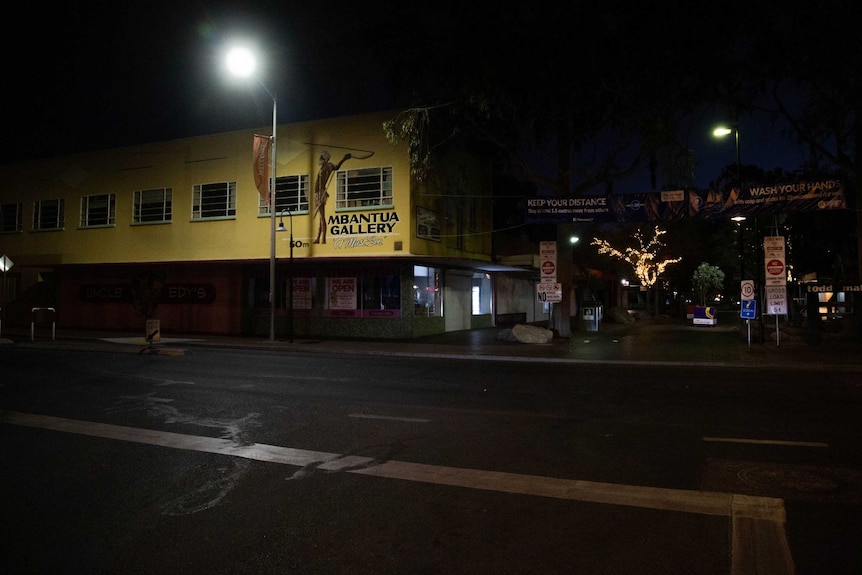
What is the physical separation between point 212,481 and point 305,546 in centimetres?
206

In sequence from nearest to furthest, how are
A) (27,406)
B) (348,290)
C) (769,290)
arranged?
(27,406), (769,290), (348,290)

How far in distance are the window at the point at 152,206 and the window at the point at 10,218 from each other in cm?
877

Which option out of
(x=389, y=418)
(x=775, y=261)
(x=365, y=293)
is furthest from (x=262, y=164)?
(x=775, y=261)

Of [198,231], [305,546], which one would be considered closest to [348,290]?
[198,231]

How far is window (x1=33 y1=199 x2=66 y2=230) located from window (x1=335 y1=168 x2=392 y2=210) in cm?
1635

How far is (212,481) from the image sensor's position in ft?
20.2

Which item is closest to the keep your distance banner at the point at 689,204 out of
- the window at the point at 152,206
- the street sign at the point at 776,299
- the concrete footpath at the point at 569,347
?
the street sign at the point at 776,299

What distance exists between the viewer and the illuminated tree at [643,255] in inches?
1829

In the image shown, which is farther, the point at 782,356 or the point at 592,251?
the point at 592,251

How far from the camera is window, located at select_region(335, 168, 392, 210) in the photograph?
23.2m

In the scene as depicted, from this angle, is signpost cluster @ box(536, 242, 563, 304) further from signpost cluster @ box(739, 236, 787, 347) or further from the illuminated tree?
the illuminated tree

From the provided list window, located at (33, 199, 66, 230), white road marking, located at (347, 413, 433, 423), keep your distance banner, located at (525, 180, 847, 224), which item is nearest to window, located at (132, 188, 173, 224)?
window, located at (33, 199, 66, 230)

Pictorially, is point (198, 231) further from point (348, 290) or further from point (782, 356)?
point (782, 356)

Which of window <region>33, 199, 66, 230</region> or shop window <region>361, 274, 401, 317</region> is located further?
window <region>33, 199, 66, 230</region>
